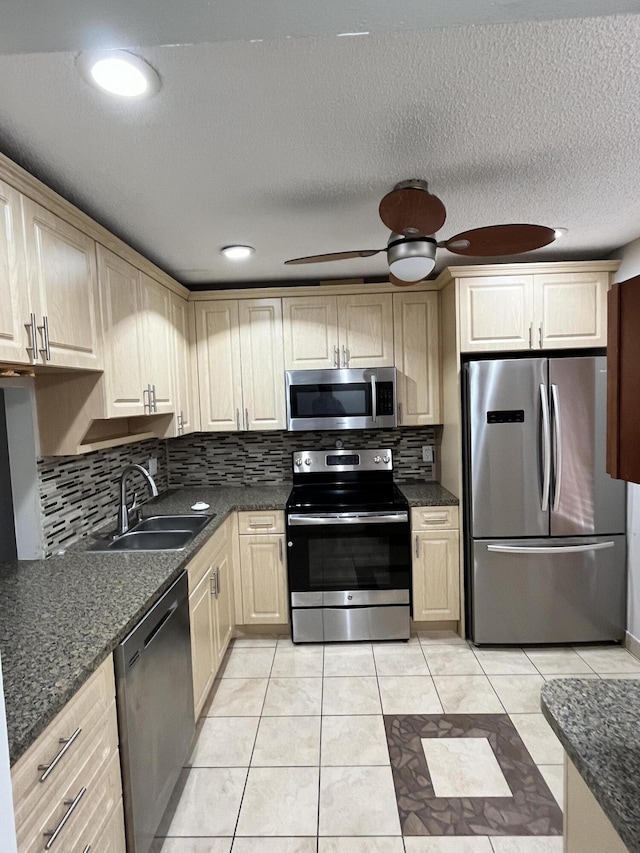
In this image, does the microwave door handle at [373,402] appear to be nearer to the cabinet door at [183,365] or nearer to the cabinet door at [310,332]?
the cabinet door at [310,332]

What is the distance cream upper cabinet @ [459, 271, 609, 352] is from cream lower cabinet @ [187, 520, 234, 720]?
186 cm

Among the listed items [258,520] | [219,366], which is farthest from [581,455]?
[219,366]

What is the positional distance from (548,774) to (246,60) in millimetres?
2629

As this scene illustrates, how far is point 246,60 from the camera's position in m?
1.12

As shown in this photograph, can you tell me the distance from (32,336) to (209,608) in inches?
60.2

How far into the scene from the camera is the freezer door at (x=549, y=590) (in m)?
2.68

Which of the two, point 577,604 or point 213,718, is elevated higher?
point 577,604

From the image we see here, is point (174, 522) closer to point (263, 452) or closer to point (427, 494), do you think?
point (263, 452)

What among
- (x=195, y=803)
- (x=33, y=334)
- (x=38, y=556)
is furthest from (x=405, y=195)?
(x=195, y=803)

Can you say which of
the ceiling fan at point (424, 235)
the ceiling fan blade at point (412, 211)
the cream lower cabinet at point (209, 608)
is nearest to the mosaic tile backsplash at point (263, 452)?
the cream lower cabinet at point (209, 608)

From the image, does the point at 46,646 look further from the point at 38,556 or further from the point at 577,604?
the point at 577,604

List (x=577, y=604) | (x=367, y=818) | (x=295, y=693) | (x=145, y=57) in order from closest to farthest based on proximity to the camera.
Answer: (x=145, y=57)
(x=367, y=818)
(x=295, y=693)
(x=577, y=604)

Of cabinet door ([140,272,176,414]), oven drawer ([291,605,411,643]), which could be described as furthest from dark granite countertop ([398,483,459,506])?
cabinet door ([140,272,176,414])

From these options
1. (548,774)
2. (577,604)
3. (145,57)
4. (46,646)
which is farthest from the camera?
(577,604)
